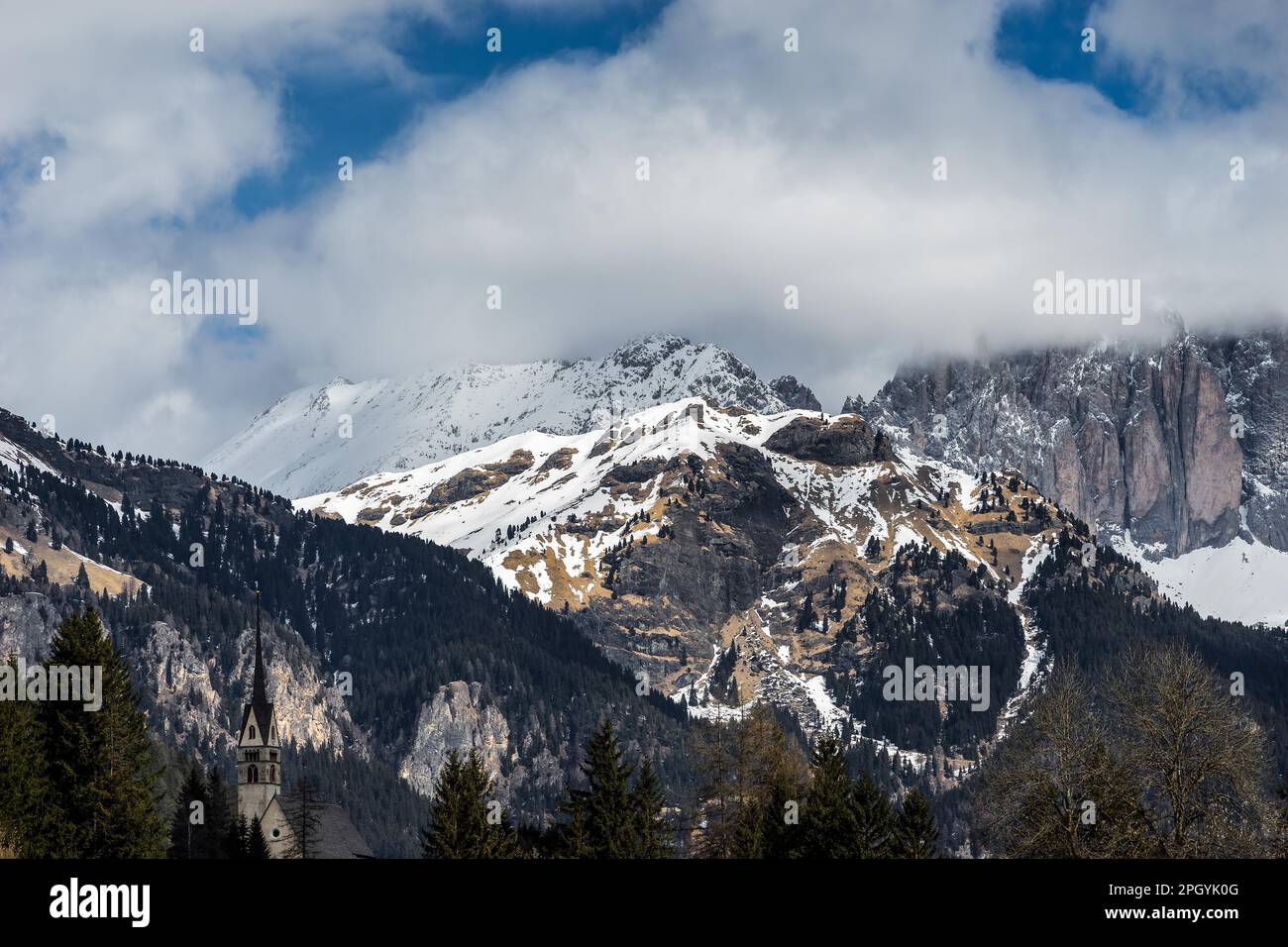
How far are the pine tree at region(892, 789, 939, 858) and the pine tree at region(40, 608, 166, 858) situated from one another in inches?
1547

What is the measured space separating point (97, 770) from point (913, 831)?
45.2m

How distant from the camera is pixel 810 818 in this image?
4126 inches

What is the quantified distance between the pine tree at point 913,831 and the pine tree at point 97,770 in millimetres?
39293

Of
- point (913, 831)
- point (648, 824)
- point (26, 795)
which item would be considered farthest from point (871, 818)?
point (26, 795)

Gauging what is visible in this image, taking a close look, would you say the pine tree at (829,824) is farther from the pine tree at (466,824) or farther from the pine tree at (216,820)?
the pine tree at (216,820)

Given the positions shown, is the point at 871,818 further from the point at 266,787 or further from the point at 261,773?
the point at 261,773

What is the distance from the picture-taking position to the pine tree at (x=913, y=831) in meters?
106

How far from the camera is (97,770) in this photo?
3708 inches

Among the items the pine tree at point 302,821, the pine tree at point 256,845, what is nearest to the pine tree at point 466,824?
the pine tree at point 256,845

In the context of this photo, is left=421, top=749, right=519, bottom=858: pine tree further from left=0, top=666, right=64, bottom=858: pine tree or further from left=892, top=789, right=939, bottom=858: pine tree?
left=892, top=789, right=939, bottom=858: pine tree
